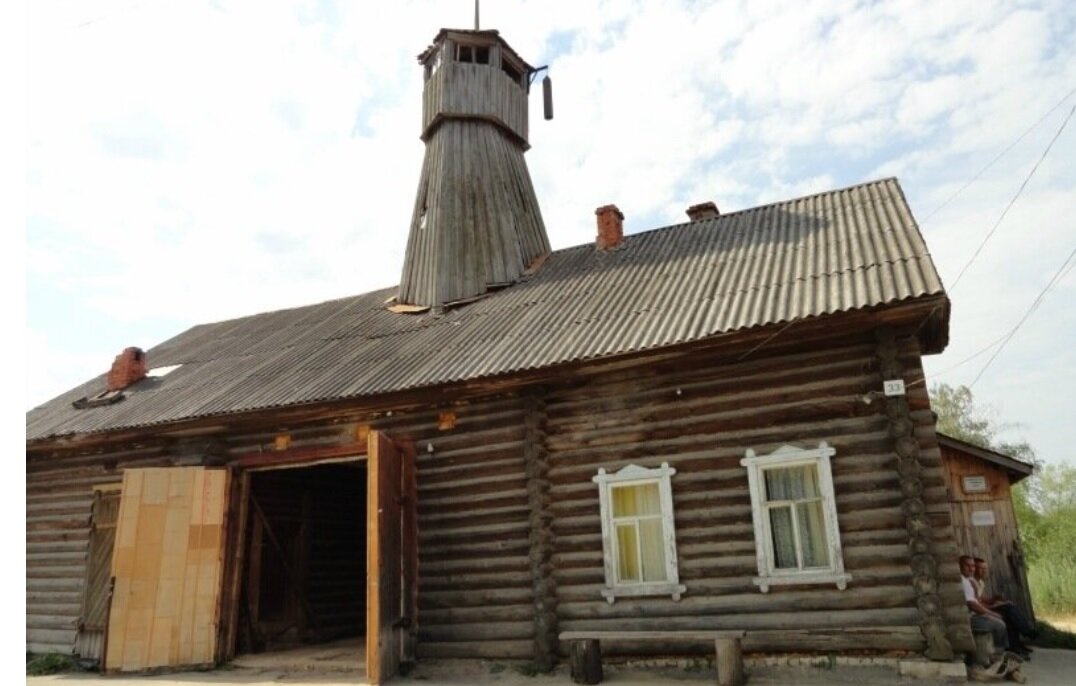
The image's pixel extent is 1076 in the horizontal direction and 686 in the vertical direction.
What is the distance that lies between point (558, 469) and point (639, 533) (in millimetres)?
1355

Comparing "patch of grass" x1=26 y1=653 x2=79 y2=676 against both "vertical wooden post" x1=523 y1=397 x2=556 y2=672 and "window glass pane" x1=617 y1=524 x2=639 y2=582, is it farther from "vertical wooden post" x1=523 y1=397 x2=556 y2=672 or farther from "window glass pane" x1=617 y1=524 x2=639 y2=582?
"window glass pane" x1=617 y1=524 x2=639 y2=582

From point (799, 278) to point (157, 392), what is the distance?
12060mm

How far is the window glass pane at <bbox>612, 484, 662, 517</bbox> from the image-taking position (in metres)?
9.73

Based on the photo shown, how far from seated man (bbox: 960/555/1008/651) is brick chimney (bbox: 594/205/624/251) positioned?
347 inches

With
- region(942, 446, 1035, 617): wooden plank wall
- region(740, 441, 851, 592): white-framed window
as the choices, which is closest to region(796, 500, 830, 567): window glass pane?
region(740, 441, 851, 592): white-framed window

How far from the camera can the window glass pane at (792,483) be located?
8977 mm

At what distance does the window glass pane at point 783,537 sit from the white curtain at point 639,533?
1334mm

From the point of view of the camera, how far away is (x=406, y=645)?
10.2m

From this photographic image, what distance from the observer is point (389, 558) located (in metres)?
10.0

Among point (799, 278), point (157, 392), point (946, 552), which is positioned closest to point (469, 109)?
point (157, 392)

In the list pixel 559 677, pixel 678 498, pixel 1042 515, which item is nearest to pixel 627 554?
pixel 678 498

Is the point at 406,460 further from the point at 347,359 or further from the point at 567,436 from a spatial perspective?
the point at 347,359

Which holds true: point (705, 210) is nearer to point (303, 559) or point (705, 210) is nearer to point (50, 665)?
point (303, 559)

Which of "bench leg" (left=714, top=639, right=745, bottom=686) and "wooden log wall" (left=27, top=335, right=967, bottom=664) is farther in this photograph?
"wooden log wall" (left=27, top=335, right=967, bottom=664)
